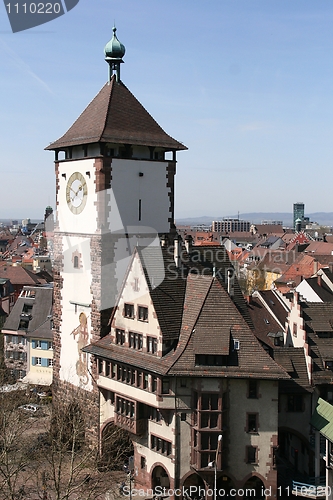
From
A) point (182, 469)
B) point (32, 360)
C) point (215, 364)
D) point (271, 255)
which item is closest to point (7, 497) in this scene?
point (182, 469)

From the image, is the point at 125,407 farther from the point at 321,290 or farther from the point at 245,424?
the point at 321,290

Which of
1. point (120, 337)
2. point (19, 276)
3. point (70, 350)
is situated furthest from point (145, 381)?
point (19, 276)

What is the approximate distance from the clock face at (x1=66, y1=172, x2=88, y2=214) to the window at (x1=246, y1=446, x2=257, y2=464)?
19.5 meters

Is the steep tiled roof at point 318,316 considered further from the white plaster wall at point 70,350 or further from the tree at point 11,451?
the tree at point 11,451

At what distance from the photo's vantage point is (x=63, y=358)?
47.4 m

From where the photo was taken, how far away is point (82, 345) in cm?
4512

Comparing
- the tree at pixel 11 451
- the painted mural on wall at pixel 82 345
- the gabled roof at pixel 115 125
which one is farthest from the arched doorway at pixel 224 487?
the gabled roof at pixel 115 125

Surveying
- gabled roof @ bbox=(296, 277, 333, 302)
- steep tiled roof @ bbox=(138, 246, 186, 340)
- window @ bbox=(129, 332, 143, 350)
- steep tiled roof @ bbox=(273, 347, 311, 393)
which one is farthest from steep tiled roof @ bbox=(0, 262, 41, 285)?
steep tiled roof @ bbox=(273, 347, 311, 393)

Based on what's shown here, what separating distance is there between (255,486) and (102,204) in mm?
20391

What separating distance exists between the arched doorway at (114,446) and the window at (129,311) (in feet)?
26.4

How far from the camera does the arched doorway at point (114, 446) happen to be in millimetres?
42500

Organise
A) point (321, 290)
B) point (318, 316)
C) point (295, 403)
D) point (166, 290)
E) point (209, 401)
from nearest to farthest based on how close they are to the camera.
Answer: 1. point (209, 401)
2. point (166, 290)
3. point (295, 403)
4. point (318, 316)
5. point (321, 290)

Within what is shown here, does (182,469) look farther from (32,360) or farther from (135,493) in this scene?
(32,360)

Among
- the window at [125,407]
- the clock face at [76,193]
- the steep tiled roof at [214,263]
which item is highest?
the clock face at [76,193]
